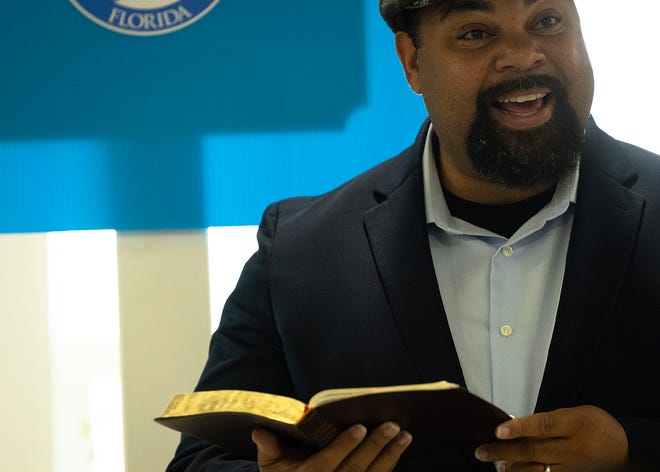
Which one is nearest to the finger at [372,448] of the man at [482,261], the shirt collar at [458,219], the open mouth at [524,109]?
the man at [482,261]

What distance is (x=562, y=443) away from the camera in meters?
1.49

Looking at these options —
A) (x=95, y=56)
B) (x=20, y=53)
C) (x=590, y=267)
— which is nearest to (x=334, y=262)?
(x=590, y=267)

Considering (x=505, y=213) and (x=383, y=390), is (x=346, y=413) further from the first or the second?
(x=505, y=213)

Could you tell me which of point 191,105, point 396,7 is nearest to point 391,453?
point 396,7

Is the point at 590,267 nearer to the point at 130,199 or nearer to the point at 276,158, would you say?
the point at 276,158

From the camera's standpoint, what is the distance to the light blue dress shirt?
1805 mm

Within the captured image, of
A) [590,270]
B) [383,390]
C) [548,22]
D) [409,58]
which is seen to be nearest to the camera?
[383,390]

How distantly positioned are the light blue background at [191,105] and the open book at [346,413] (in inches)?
36.1

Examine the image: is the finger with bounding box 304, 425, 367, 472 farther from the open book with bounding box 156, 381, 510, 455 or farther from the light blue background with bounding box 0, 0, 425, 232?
the light blue background with bounding box 0, 0, 425, 232

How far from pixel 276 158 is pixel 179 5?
42 centimetres

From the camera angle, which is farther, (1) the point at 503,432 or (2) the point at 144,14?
(2) the point at 144,14

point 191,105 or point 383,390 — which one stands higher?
point 191,105

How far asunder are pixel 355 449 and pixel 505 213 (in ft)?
2.27

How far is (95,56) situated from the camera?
2.33m
